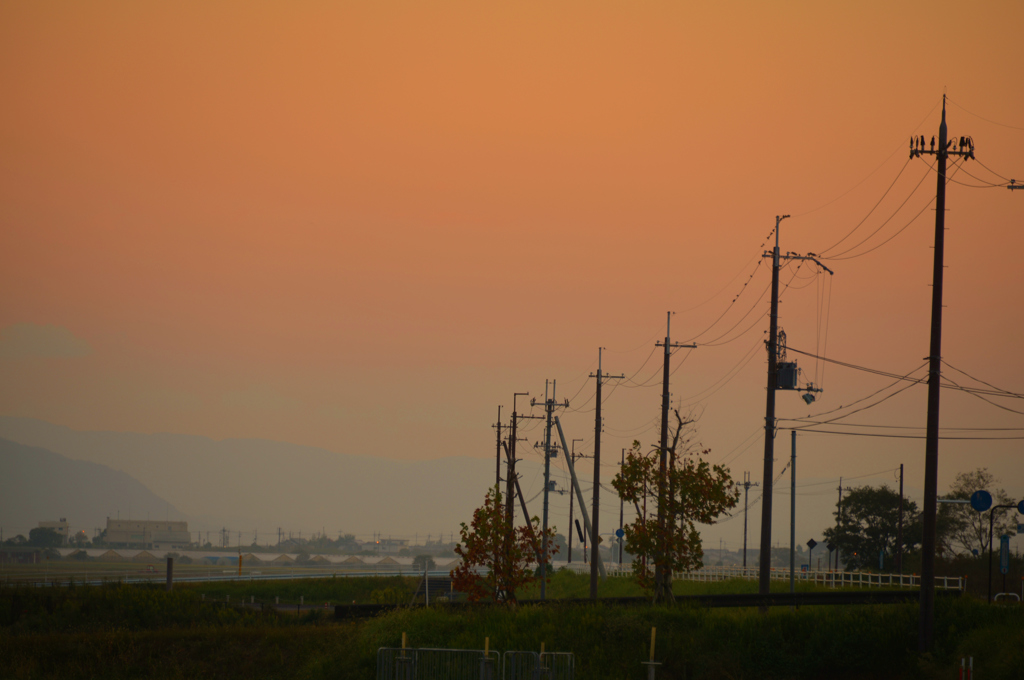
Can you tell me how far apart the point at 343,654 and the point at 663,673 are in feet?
35.0

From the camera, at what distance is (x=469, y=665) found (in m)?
26.6

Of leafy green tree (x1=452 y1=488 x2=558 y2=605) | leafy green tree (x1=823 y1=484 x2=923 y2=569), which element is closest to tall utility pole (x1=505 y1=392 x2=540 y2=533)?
leafy green tree (x1=452 y1=488 x2=558 y2=605)

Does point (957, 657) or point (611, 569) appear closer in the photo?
point (957, 657)

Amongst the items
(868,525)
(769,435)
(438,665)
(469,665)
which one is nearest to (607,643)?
(469,665)

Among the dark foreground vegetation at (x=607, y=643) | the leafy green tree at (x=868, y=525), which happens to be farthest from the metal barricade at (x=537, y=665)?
the leafy green tree at (x=868, y=525)

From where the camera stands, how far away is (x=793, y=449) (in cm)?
5094

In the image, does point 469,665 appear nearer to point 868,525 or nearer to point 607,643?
point 607,643

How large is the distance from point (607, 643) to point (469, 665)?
483 cm

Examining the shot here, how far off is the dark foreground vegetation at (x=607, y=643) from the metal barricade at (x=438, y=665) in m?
2.47

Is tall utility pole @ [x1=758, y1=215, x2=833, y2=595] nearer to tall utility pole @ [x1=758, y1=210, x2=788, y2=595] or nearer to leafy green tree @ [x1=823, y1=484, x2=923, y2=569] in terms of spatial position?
tall utility pole @ [x1=758, y1=210, x2=788, y2=595]

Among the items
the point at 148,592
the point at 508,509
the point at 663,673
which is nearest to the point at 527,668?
the point at 663,673

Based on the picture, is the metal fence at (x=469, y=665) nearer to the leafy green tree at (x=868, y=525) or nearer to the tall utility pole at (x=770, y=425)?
the tall utility pole at (x=770, y=425)

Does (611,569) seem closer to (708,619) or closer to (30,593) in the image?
(30,593)

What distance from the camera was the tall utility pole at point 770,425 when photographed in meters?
32.5
